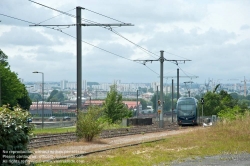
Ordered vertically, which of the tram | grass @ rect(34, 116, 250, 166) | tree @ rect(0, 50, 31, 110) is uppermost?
tree @ rect(0, 50, 31, 110)

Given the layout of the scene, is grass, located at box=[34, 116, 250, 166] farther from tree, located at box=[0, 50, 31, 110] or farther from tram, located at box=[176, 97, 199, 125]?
tree, located at box=[0, 50, 31, 110]

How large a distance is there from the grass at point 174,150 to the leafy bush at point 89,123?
304 centimetres

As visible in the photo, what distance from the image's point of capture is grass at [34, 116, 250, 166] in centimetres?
2056

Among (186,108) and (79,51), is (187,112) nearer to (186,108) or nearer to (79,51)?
(186,108)

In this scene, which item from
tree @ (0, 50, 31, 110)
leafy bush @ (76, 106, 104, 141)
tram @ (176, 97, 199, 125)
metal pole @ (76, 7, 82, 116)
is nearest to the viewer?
leafy bush @ (76, 106, 104, 141)

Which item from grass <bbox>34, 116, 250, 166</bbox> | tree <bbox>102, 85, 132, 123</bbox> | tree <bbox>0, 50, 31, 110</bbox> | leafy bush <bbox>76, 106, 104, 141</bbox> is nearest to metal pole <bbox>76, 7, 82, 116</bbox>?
leafy bush <bbox>76, 106, 104, 141</bbox>

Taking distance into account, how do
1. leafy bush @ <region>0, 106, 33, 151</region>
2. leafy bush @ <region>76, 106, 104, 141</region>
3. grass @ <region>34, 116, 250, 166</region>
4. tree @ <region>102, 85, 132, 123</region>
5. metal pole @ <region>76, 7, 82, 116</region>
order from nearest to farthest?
leafy bush @ <region>0, 106, 33, 151</region> → grass @ <region>34, 116, 250, 166</region> → leafy bush @ <region>76, 106, 104, 141</region> → metal pole @ <region>76, 7, 82, 116</region> → tree @ <region>102, 85, 132, 123</region>

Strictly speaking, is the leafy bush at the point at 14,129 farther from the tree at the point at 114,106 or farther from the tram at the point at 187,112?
the tree at the point at 114,106

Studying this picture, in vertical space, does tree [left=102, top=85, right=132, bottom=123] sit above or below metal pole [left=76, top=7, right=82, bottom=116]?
below

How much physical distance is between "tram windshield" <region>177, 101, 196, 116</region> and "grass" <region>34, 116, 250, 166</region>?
28.1m

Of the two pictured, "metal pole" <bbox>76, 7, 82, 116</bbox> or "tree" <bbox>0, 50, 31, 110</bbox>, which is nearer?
"metal pole" <bbox>76, 7, 82, 116</bbox>

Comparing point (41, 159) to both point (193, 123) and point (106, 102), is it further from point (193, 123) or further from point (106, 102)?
point (106, 102)

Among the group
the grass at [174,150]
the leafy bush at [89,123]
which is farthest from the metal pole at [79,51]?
the grass at [174,150]

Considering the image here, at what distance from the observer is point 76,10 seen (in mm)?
31938
